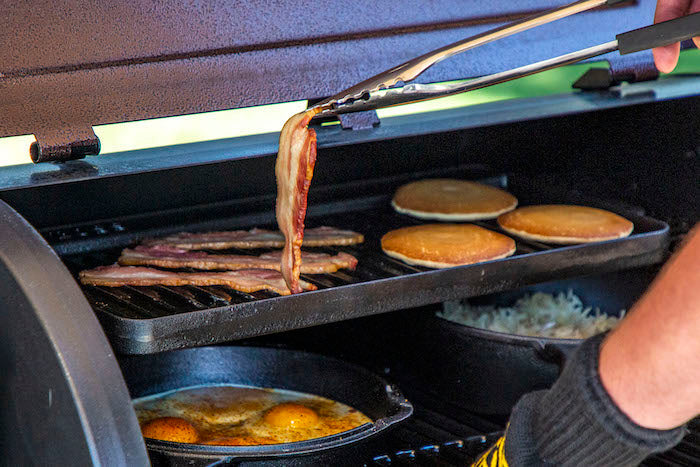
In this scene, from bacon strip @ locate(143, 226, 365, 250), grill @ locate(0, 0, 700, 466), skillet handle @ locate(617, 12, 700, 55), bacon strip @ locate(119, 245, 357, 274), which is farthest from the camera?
bacon strip @ locate(143, 226, 365, 250)

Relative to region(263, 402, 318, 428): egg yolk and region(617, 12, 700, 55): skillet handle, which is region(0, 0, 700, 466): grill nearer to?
region(263, 402, 318, 428): egg yolk

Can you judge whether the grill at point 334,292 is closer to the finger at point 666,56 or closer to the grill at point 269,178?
the grill at point 269,178

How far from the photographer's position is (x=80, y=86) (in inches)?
63.4

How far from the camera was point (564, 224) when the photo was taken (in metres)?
2.03

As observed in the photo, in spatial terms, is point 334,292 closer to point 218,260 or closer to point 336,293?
point 336,293

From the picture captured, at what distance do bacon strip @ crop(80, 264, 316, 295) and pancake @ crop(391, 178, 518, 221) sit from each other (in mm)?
644

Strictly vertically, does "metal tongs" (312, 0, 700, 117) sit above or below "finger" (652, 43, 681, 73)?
above

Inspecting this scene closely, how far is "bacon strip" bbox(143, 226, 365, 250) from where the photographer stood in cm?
189

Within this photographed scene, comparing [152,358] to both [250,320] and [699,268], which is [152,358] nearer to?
[250,320]

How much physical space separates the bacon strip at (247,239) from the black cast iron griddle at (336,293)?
23 millimetres

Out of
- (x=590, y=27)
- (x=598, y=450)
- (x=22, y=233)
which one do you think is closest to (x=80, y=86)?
(x=22, y=233)

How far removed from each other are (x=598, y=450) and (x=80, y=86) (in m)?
1.15

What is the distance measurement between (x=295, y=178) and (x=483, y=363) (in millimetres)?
638

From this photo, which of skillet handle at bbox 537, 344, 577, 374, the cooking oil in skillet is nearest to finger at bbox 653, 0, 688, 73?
skillet handle at bbox 537, 344, 577, 374
